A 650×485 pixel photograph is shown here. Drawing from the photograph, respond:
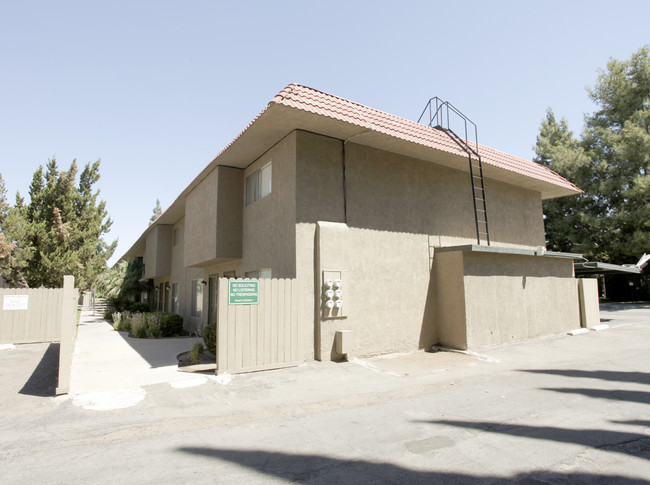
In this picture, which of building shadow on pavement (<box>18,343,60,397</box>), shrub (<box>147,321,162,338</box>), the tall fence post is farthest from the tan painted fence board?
the tall fence post

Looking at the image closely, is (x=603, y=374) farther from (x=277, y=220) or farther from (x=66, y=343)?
(x=66, y=343)

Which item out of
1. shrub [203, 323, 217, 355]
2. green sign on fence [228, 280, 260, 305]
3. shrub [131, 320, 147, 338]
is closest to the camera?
green sign on fence [228, 280, 260, 305]

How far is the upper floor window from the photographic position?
37.3 feet

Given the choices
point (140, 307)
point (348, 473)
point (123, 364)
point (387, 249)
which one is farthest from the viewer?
point (140, 307)

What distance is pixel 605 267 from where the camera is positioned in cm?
1491

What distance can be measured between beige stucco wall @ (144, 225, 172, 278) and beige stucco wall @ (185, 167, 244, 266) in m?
9.12

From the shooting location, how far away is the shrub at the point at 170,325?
16.1m

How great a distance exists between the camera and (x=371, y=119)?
32.6 feet

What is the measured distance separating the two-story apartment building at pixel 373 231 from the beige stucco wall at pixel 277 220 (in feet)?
0.16

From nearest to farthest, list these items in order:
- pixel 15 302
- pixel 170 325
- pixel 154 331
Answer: pixel 15 302
pixel 154 331
pixel 170 325

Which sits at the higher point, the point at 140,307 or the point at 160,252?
the point at 160,252

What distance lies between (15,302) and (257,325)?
12.7 meters

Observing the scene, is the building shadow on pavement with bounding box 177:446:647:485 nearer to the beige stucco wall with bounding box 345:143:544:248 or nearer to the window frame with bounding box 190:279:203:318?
the beige stucco wall with bounding box 345:143:544:248

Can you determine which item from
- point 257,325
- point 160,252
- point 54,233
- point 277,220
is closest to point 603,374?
point 257,325
